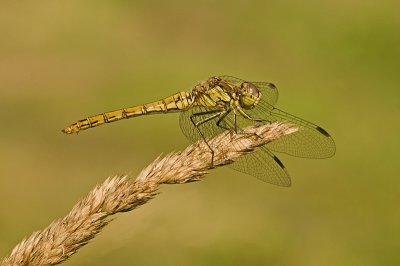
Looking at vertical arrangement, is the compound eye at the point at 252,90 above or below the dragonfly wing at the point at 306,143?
above

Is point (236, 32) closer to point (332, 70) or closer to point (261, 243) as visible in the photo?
point (332, 70)

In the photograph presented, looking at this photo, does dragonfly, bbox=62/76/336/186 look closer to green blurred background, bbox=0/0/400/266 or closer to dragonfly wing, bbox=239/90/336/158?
dragonfly wing, bbox=239/90/336/158

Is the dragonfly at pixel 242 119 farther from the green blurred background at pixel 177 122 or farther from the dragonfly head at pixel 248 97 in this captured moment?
the green blurred background at pixel 177 122

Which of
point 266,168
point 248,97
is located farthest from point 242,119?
point 266,168

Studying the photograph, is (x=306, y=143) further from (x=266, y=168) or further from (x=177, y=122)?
(x=177, y=122)

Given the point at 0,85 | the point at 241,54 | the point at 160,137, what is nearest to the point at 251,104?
the point at 160,137

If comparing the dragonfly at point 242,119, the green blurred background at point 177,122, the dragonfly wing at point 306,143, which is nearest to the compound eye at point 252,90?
the dragonfly at point 242,119
